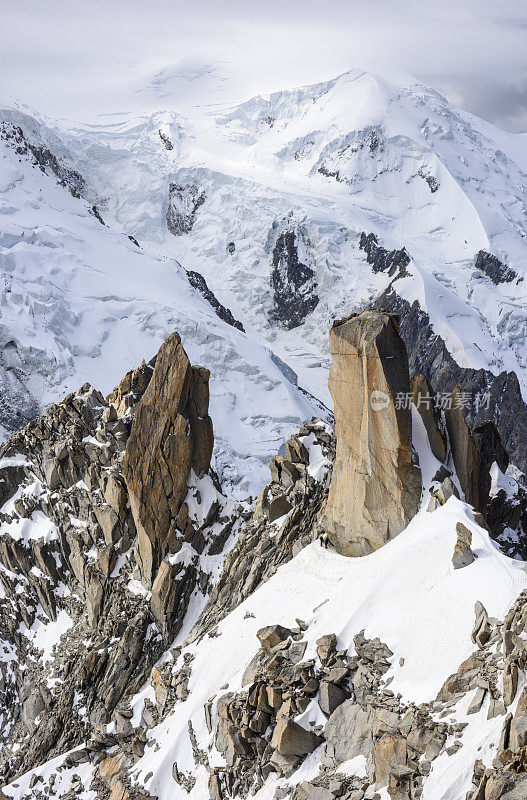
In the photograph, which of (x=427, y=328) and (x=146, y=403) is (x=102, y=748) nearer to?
(x=146, y=403)

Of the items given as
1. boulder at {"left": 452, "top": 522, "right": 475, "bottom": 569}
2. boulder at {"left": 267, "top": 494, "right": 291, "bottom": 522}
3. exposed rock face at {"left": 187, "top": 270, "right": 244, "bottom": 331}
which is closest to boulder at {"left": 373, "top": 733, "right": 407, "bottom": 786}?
boulder at {"left": 452, "top": 522, "right": 475, "bottom": 569}

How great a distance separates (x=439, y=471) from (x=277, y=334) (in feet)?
505

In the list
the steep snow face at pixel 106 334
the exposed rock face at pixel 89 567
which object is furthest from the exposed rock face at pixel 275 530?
the steep snow face at pixel 106 334

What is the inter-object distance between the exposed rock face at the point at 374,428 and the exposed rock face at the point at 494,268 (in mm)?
165578

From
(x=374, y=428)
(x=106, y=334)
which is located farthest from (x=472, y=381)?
(x=374, y=428)

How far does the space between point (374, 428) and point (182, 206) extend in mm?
175949

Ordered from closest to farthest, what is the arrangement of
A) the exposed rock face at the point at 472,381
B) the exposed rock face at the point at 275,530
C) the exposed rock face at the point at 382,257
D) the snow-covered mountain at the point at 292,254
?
1. the exposed rock face at the point at 275,530
2. the exposed rock face at the point at 472,381
3. the snow-covered mountain at the point at 292,254
4. the exposed rock face at the point at 382,257

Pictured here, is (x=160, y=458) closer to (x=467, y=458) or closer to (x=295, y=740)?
(x=467, y=458)

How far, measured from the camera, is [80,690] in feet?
129

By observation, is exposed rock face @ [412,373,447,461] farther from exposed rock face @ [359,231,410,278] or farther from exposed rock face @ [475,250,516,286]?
exposed rock face @ [475,250,516,286]

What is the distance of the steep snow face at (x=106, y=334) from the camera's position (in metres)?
103

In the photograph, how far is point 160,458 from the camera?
42.7 metres

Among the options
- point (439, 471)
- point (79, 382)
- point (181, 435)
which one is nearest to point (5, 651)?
point (181, 435)

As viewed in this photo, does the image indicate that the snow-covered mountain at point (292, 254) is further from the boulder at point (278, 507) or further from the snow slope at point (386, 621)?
the snow slope at point (386, 621)
